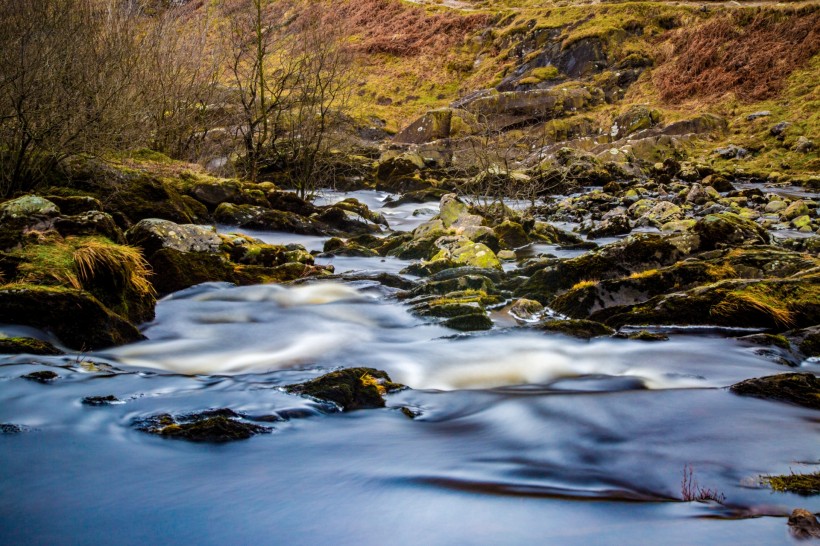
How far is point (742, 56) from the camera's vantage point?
104 ft

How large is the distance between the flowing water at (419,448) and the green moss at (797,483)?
82 millimetres

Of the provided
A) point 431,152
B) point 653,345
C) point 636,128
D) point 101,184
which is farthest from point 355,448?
point 636,128

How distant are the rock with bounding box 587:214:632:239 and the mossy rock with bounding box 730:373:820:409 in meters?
10.5

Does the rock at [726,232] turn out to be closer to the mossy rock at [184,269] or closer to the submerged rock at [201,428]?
the mossy rock at [184,269]

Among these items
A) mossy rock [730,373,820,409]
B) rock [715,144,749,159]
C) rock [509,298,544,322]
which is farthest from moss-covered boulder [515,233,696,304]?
rock [715,144,749,159]

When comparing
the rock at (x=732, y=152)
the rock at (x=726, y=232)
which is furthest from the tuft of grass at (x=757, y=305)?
the rock at (x=732, y=152)

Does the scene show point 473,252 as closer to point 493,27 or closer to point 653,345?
point 653,345

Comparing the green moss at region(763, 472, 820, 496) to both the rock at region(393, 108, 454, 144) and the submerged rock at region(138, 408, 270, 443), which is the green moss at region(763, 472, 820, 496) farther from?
the rock at region(393, 108, 454, 144)

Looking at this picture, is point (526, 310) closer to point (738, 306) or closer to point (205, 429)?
point (738, 306)

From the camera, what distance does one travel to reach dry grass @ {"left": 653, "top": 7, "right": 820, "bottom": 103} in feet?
98.4

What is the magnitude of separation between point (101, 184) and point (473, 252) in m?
7.56

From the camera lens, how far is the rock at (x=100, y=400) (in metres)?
4.58

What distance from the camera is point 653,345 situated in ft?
21.2

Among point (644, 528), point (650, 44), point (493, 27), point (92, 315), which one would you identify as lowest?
point (644, 528)
